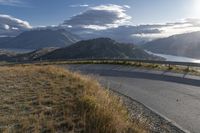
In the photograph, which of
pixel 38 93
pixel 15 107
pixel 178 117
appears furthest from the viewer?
pixel 38 93

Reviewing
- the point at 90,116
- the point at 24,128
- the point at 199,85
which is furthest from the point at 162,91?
the point at 24,128

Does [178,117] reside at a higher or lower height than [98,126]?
lower

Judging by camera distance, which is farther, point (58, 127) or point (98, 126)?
point (58, 127)

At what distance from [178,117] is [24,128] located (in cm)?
452

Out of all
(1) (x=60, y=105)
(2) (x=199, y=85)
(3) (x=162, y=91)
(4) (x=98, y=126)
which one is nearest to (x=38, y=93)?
(1) (x=60, y=105)

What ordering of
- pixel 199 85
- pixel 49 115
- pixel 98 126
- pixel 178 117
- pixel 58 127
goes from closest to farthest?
pixel 98 126 < pixel 58 127 < pixel 49 115 < pixel 178 117 < pixel 199 85

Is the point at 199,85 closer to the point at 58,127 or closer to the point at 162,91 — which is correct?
the point at 162,91

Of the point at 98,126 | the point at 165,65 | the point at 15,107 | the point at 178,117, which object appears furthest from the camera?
the point at 165,65

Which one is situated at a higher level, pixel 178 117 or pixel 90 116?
pixel 90 116

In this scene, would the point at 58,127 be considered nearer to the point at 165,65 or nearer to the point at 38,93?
the point at 38,93

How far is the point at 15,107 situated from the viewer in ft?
25.6

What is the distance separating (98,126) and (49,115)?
5.46ft

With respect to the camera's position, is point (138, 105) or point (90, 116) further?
point (138, 105)

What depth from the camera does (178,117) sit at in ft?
27.3
